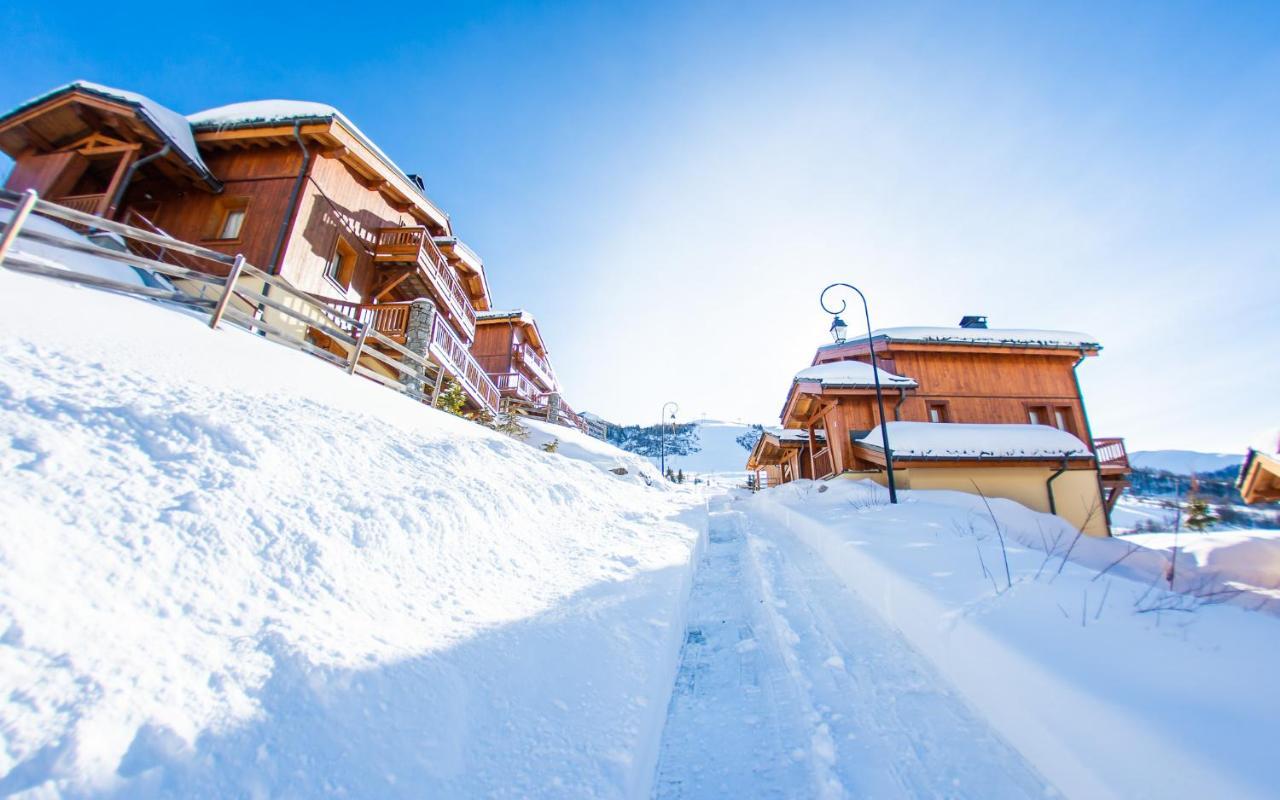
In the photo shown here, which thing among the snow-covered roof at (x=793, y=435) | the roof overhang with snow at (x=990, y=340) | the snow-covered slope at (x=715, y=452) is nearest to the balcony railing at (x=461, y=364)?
the snow-covered roof at (x=793, y=435)

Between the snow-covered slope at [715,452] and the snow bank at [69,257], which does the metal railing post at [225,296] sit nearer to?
the snow bank at [69,257]

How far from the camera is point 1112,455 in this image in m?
15.3

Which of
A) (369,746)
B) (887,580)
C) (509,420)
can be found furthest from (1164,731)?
(509,420)

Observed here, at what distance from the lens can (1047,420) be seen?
52.5 feet

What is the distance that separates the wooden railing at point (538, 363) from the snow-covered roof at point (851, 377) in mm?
15314

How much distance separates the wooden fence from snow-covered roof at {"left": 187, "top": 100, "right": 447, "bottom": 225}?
405 centimetres

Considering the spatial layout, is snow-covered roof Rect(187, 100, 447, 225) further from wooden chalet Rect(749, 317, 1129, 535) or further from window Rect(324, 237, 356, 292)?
wooden chalet Rect(749, 317, 1129, 535)

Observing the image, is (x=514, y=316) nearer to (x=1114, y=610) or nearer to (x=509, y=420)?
(x=509, y=420)

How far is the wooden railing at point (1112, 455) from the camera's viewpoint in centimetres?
1503

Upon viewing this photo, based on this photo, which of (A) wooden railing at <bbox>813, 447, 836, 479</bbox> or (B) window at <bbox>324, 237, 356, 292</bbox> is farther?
(A) wooden railing at <bbox>813, 447, 836, 479</bbox>

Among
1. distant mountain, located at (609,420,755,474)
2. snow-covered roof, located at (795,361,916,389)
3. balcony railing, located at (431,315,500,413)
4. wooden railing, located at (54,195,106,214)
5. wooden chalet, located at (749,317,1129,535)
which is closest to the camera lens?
wooden railing, located at (54,195,106,214)

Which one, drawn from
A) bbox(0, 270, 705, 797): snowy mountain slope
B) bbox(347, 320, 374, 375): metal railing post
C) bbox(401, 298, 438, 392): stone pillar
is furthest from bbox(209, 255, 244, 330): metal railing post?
bbox(401, 298, 438, 392): stone pillar

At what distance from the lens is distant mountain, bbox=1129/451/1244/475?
4125mm

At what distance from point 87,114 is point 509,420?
12.7m
